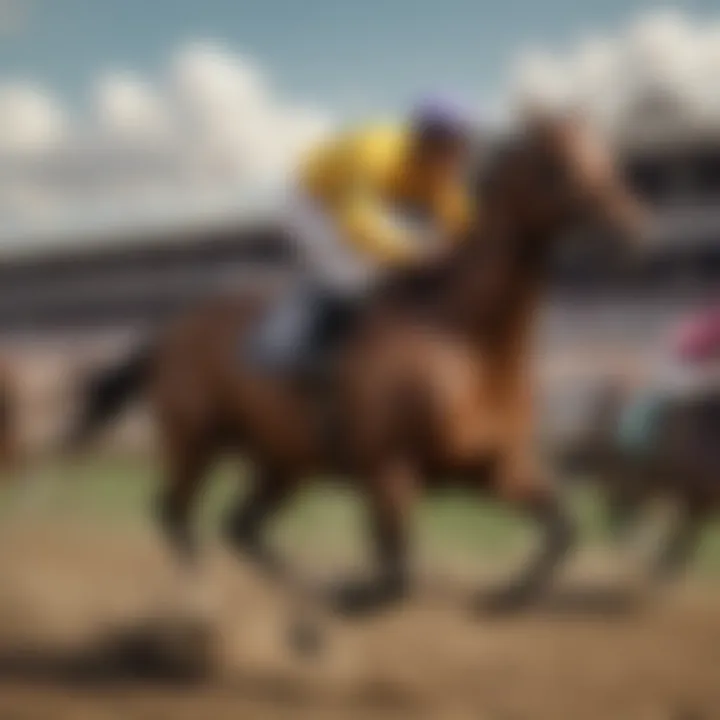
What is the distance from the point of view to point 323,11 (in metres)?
1.78

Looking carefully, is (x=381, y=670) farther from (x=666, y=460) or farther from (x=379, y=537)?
(x=666, y=460)

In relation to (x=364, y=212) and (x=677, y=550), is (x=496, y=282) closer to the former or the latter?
(x=364, y=212)

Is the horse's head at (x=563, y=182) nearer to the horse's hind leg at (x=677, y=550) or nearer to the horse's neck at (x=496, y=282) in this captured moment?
the horse's neck at (x=496, y=282)

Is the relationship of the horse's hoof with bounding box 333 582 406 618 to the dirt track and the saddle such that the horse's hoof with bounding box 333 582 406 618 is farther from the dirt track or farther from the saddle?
the saddle

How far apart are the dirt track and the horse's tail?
15 cm

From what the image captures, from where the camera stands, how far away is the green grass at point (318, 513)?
1668 millimetres

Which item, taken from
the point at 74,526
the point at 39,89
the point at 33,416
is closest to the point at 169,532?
the point at 74,526

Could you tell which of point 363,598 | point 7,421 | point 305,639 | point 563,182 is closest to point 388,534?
point 363,598

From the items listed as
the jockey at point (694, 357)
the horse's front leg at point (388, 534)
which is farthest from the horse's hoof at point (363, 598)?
the jockey at point (694, 357)

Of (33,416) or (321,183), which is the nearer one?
(321,183)

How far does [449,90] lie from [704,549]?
24.6 inches

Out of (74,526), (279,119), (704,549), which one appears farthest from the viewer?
(74,526)

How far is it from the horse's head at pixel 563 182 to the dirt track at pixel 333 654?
44 centimetres

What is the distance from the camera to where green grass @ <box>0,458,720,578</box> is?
1.67 meters
